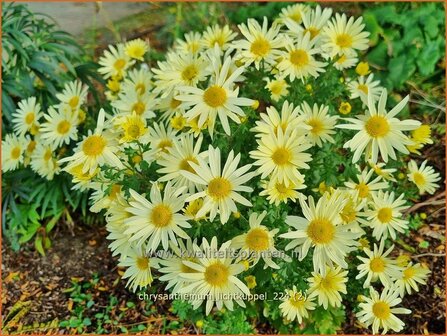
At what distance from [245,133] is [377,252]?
0.73 metres

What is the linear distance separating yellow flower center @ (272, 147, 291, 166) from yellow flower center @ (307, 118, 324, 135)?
13.2 inches

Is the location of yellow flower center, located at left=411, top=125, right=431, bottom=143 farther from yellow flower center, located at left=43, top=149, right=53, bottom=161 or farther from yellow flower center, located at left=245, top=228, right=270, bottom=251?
yellow flower center, located at left=43, top=149, right=53, bottom=161

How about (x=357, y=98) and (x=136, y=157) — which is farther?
(x=357, y=98)

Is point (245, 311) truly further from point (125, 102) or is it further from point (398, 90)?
point (398, 90)

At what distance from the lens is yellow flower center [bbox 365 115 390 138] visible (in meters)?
2.02

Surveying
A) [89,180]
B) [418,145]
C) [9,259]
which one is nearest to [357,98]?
[418,145]

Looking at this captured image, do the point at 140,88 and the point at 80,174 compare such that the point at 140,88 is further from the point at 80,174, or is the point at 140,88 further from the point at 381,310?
the point at 381,310

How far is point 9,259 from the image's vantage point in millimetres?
3105

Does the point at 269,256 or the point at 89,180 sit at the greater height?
the point at 89,180

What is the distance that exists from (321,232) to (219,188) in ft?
1.25

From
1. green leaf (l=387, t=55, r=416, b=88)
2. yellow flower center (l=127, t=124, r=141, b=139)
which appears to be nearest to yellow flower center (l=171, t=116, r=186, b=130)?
yellow flower center (l=127, t=124, r=141, b=139)

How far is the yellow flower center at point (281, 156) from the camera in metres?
1.91

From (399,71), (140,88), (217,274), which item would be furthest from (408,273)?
(399,71)

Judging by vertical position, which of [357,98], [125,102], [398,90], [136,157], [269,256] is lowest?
[269,256]
